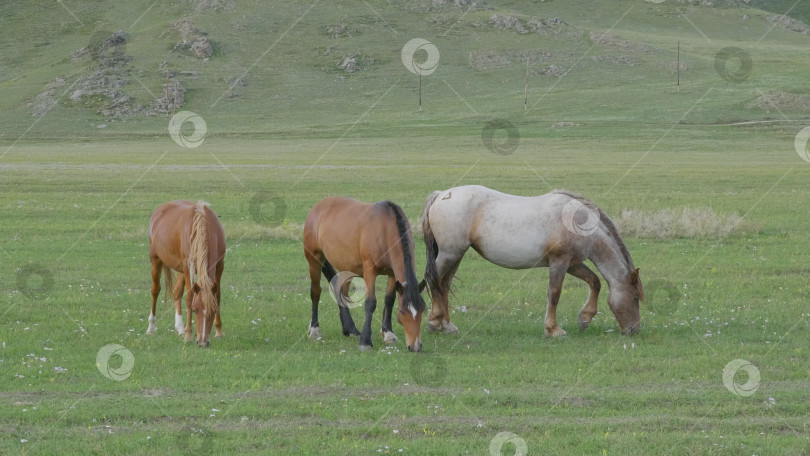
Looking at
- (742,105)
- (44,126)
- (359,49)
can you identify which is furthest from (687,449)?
(359,49)

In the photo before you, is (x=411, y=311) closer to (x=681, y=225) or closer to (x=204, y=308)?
(x=204, y=308)

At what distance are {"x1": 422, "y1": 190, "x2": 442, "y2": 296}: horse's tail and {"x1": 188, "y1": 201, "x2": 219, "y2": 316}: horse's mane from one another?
11.1 ft

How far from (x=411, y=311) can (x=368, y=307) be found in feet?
2.83

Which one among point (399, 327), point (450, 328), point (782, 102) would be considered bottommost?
point (782, 102)

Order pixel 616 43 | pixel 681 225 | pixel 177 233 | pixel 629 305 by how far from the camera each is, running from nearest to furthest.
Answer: pixel 177 233 < pixel 629 305 < pixel 681 225 < pixel 616 43

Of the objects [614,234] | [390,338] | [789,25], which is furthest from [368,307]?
[789,25]

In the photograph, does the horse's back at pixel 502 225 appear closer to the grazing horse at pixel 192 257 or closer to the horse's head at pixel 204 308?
the grazing horse at pixel 192 257

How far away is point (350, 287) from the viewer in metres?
14.6

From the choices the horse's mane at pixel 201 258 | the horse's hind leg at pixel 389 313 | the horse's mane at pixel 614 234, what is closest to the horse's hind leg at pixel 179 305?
the horse's mane at pixel 201 258

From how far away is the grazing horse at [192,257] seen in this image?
12242mm

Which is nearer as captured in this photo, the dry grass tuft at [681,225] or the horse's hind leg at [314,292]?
the horse's hind leg at [314,292]

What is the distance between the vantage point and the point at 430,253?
1383 centimetres

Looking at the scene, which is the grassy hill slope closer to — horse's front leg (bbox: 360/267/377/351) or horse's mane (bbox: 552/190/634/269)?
horse's mane (bbox: 552/190/634/269)

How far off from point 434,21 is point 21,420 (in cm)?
13502
